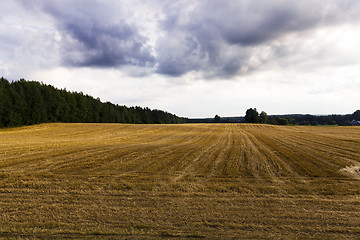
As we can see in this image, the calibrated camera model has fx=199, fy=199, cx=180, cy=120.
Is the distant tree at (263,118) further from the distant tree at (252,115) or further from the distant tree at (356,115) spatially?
the distant tree at (356,115)

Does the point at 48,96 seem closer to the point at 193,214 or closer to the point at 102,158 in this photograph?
the point at 102,158

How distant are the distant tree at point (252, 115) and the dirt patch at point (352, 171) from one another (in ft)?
346

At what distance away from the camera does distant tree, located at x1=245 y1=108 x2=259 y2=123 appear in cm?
11170

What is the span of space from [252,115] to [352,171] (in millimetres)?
108136

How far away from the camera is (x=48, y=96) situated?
51906 millimetres

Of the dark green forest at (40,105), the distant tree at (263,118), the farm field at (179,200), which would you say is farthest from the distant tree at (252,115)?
the farm field at (179,200)

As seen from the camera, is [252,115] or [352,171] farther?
[252,115]

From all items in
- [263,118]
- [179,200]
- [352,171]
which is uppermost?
[263,118]

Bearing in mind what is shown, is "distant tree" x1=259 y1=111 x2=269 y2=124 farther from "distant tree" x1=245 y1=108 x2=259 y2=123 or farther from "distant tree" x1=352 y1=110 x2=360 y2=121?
"distant tree" x1=352 y1=110 x2=360 y2=121

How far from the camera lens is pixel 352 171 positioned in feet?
33.3

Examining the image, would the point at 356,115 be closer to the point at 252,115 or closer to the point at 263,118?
the point at 263,118

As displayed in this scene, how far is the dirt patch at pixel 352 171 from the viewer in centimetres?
952

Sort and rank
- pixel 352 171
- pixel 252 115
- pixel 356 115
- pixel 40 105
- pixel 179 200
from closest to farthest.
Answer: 1. pixel 179 200
2. pixel 352 171
3. pixel 40 105
4. pixel 252 115
5. pixel 356 115

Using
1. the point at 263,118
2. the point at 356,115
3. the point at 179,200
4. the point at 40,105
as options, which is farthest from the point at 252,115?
the point at 179,200
